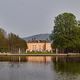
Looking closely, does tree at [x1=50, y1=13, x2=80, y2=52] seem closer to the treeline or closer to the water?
the treeline

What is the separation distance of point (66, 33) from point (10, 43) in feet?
81.8

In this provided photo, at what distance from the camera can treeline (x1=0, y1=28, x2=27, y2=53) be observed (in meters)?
105

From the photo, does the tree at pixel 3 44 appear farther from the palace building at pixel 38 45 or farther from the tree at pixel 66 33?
the palace building at pixel 38 45

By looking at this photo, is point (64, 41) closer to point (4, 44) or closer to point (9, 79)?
point (4, 44)

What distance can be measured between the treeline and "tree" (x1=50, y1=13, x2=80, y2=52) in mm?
19528

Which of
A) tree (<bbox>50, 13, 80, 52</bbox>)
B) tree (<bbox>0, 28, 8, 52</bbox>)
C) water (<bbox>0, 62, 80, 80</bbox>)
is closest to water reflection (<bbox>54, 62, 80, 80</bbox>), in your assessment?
water (<bbox>0, 62, 80, 80</bbox>)

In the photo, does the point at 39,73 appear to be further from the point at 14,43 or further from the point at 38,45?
the point at 38,45

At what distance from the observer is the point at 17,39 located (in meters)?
113

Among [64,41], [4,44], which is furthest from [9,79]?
[4,44]

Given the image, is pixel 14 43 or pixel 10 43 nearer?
pixel 10 43

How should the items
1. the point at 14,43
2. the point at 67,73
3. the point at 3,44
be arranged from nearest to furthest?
the point at 67,73 → the point at 3,44 → the point at 14,43

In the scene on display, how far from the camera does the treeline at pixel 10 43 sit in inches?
4129

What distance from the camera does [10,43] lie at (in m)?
110

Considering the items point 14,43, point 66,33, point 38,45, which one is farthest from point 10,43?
point 38,45
